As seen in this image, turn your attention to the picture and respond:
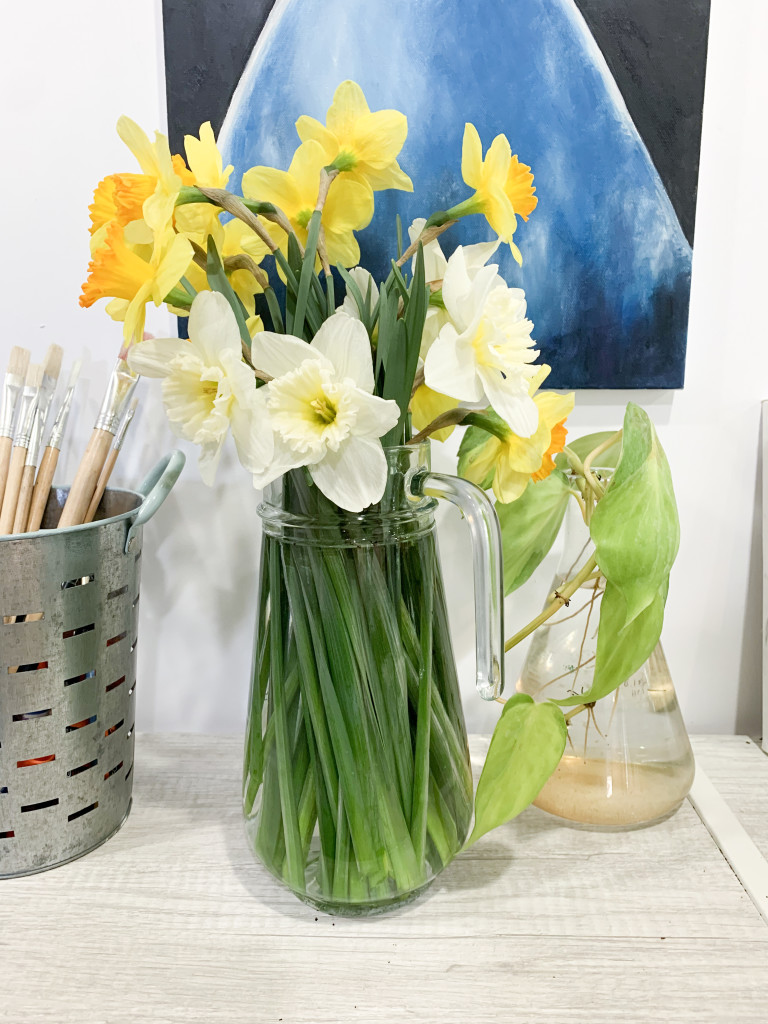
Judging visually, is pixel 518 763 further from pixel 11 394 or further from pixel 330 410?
pixel 11 394

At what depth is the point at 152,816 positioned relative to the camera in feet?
1.94

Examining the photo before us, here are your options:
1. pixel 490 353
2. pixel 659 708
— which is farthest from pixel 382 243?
pixel 659 708

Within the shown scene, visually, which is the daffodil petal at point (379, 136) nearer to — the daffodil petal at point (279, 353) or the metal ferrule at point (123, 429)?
the daffodil petal at point (279, 353)

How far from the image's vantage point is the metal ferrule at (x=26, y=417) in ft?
1.90

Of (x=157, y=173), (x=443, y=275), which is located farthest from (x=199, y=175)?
(x=443, y=275)

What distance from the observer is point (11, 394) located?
1.94ft

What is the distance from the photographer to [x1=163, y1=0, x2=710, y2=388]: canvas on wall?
1.95ft

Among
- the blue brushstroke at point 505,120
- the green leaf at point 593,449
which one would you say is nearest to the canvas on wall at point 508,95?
the blue brushstroke at point 505,120

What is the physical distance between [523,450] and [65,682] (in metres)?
0.33

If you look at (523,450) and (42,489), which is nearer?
(523,450)

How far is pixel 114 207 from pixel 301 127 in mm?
120

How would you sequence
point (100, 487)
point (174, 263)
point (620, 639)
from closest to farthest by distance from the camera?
point (174, 263) < point (620, 639) < point (100, 487)

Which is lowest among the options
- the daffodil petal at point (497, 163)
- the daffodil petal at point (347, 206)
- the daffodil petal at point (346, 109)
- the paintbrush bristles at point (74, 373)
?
the paintbrush bristles at point (74, 373)

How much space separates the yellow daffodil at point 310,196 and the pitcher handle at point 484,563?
0.49ft
